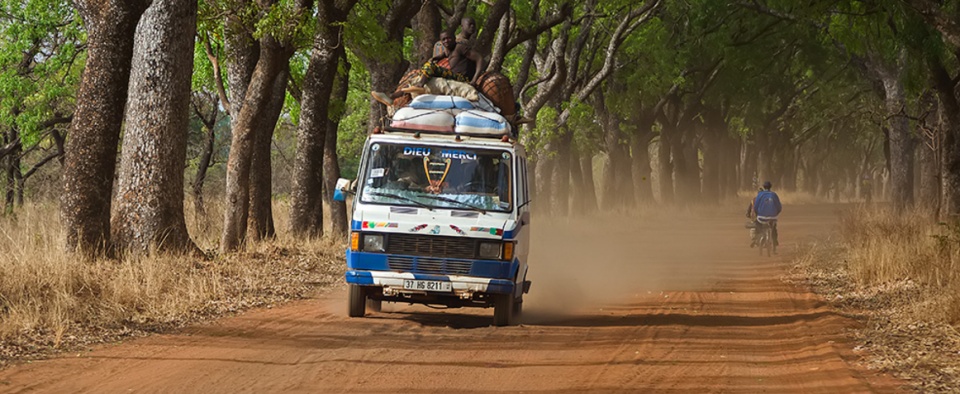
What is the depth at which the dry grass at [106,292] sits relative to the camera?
36.7 feet

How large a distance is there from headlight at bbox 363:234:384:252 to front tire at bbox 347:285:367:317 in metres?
0.68

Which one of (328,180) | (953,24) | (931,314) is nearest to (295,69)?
(328,180)

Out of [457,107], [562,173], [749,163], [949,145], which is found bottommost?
[562,173]

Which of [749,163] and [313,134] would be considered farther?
[749,163]

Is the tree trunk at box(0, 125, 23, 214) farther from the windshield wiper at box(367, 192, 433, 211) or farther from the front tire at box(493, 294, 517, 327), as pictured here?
the front tire at box(493, 294, 517, 327)

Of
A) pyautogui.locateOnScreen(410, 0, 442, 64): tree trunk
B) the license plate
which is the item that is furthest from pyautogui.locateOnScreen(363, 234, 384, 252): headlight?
pyautogui.locateOnScreen(410, 0, 442, 64): tree trunk

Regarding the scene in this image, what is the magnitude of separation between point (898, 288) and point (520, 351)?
24.7 ft

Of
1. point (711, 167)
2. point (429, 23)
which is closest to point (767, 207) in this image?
point (429, 23)

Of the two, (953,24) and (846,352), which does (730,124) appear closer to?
(953,24)

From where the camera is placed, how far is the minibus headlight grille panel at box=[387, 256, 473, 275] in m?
12.7

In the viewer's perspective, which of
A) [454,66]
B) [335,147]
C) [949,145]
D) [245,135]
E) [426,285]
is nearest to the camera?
[426,285]

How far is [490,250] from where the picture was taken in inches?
503

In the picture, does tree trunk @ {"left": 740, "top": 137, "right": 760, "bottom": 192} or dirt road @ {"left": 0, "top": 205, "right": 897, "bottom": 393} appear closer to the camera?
dirt road @ {"left": 0, "top": 205, "right": 897, "bottom": 393}

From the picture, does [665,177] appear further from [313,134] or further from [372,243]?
[372,243]
